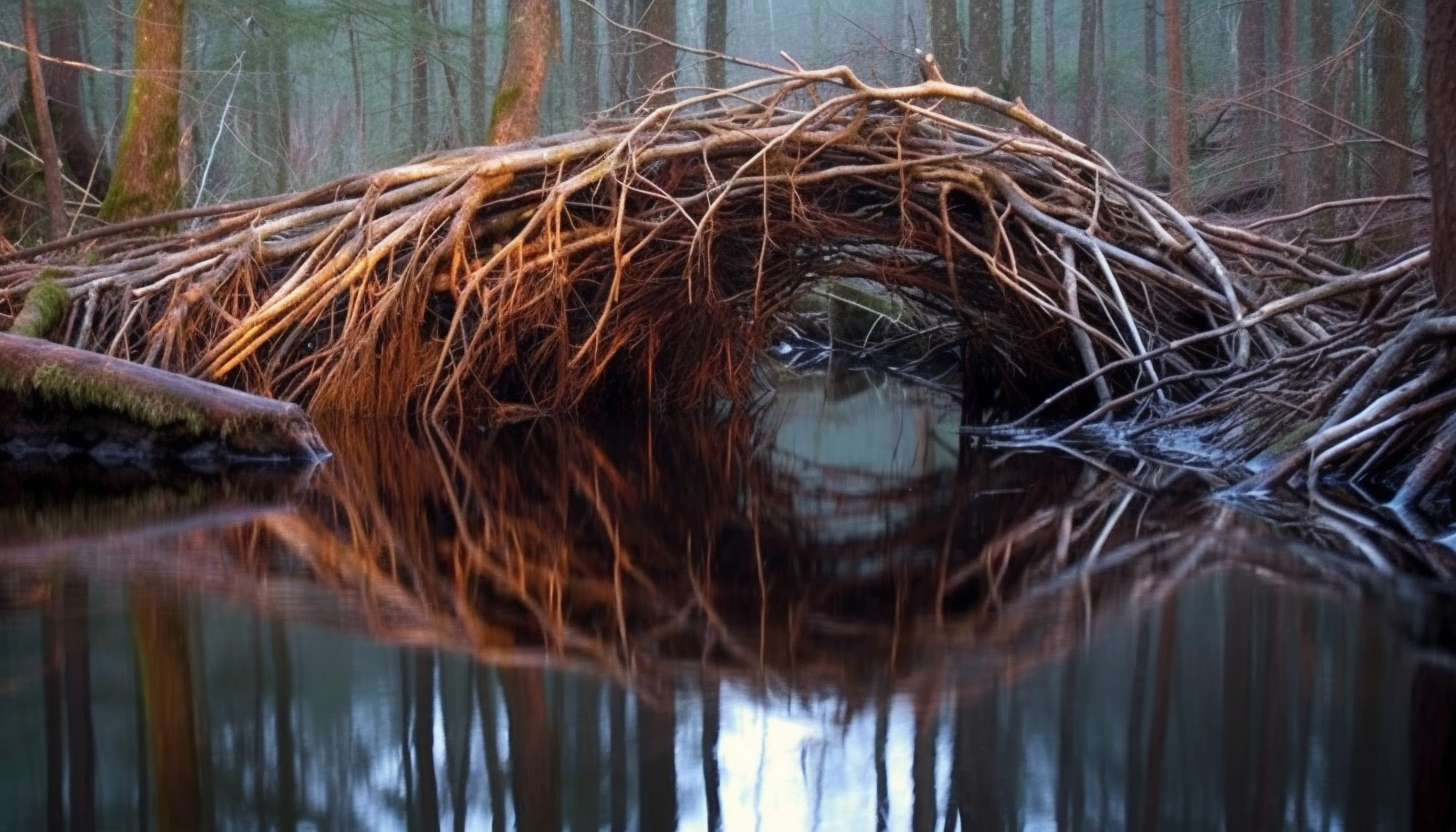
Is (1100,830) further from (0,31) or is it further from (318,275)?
(0,31)

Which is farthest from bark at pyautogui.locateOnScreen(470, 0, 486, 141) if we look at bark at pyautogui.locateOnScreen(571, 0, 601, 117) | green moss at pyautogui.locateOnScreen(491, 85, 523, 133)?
green moss at pyautogui.locateOnScreen(491, 85, 523, 133)

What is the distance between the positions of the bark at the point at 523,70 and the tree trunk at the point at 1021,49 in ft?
23.4

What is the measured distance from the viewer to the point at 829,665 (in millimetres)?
2611

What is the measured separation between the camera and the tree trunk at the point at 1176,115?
1072 cm

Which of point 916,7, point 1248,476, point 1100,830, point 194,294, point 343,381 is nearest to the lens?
point 1100,830

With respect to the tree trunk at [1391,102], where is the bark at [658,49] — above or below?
above

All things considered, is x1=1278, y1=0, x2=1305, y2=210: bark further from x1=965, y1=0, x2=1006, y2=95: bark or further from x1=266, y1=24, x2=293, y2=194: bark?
x1=266, y1=24, x2=293, y2=194: bark

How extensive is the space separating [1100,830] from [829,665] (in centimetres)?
80

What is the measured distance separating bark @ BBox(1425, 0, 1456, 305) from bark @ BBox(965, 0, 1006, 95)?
10.5 metres

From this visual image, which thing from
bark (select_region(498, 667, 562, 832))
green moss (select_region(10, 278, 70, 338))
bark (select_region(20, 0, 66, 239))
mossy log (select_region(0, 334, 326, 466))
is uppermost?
bark (select_region(20, 0, 66, 239))


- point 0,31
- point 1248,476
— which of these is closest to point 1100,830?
point 1248,476

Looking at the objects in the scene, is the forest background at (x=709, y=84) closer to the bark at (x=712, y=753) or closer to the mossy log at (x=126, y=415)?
the mossy log at (x=126, y=415)

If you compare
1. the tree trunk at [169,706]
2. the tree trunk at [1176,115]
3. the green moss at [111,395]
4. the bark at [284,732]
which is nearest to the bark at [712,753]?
the bark at [284,732]

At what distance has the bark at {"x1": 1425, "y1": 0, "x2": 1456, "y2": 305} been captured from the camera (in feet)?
13.9
